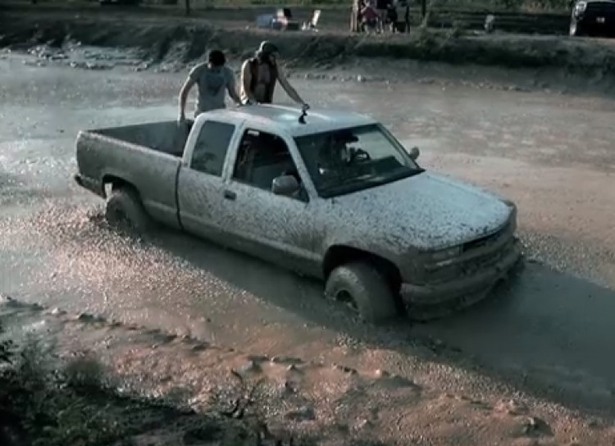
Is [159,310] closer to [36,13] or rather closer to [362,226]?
[362,226]

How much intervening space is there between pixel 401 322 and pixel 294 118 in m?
2.41

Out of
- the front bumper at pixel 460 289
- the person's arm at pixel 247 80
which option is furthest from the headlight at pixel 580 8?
the front bumper at pixel 460 289

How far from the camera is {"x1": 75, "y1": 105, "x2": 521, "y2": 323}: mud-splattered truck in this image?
306 inches

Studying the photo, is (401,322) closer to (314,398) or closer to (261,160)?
(314,398)

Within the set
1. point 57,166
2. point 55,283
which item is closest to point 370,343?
point 55,283

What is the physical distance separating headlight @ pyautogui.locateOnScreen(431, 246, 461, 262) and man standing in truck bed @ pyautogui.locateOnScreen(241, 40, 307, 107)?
15.8 feet

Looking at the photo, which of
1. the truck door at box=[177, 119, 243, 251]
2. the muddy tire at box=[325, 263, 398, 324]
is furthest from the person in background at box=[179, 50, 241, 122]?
the muddy tire at box=[325, 263, 398, 324]

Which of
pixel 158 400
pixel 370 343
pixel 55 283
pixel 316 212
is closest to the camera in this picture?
pixel 158 400

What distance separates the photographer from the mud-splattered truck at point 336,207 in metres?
7.77

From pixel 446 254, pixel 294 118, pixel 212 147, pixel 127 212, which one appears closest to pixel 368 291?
pixel 446 254

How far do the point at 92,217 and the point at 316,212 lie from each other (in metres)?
4.39

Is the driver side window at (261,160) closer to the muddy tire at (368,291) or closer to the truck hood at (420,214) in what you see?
the truck hood at (420,214)

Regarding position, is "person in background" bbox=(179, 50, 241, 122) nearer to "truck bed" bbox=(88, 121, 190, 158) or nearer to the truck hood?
"truck bed" bbox=(88, 121, 190, 158)

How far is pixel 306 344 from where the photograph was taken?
7.80m
